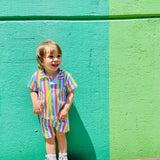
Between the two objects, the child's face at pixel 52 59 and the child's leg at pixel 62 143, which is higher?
the child's face at pixel 52 59

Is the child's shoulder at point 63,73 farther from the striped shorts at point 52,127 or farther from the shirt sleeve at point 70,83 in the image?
the striped shorts at point 52,127

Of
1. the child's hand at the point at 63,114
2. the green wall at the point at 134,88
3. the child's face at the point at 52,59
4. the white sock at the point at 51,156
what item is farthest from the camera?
the green wall at the point at 134,88

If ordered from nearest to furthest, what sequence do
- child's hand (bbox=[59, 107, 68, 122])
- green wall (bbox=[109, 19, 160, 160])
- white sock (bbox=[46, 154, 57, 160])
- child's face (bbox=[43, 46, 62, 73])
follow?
1. child's face (bbox=[43, 46, 62, 73])
2. child's hand (bbox=[59, 107, 68, 122])
3. white sock (bbox=[46, 154, 57, 160])
4. green wall (bbox=[109, 19, 160, 160])

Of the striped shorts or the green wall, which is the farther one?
the green wall

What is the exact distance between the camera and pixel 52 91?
2.27 m

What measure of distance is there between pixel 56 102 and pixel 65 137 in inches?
17.5

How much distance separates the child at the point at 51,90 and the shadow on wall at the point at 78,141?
0.21 m

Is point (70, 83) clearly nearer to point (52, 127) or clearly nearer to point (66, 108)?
point (66, 108)

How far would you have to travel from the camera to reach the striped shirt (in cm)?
227

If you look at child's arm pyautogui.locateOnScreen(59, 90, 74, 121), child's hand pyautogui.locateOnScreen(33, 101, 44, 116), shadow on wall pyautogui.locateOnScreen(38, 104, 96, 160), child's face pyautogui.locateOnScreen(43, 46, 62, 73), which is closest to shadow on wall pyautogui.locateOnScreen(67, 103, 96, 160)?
shadow on wall pyautogui.locateOnScreen(38, 104, 96, 160)

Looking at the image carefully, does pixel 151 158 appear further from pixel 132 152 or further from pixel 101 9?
pixel 101 9

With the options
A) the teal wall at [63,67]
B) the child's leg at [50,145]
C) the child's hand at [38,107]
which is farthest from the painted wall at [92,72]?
the child's hand at [38,107]

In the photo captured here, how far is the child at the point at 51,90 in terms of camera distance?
2.22 m

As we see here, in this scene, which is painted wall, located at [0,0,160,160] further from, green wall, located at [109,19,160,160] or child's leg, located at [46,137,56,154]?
child's leg, located at [46,137,56,154]
